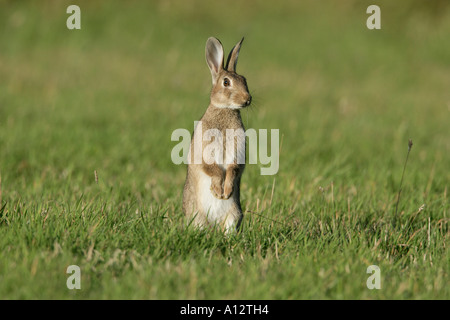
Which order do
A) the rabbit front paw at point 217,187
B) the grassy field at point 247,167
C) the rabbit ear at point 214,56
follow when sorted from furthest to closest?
the rabbit ear at point 214,56 → the rabbit front paw at point 217,187 → the grassy field at point 247,167

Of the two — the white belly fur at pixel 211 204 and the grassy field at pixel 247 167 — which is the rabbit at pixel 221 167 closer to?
the white belly fur at pixel 211 204

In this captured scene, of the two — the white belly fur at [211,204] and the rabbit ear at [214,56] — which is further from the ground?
the rabbit ear at [214,56]

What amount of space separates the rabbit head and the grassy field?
0.87 meters

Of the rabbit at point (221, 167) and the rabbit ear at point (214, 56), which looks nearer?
the rabbit at point (221, 167)

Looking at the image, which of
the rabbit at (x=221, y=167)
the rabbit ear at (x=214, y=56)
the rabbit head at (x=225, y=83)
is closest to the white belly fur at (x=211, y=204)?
the rabbit at (x=221, y=167)

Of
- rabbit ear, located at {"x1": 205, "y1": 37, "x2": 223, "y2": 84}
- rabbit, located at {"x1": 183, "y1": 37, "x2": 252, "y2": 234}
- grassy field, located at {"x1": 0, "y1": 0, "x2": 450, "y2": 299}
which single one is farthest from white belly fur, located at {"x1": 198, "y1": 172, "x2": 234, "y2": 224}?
rabbit ear, located at {"x1": 205, "y1": 37, "x2": 223, "y2": 84}

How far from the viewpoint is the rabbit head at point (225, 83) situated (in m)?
4.27

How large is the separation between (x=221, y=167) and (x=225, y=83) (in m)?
0.59

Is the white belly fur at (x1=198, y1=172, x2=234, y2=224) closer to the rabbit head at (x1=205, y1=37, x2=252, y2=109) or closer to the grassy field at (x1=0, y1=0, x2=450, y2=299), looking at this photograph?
the grassy field at (x1=0, y1=0, x2=450, y2=299)

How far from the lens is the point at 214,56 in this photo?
179 inches

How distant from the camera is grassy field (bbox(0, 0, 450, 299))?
3.57 m

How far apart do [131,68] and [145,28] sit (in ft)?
10.3

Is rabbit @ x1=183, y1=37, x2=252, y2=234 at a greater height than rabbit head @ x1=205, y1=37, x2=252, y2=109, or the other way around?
rabbit head @ x1=205, y1=37, x2=252, y2=109
